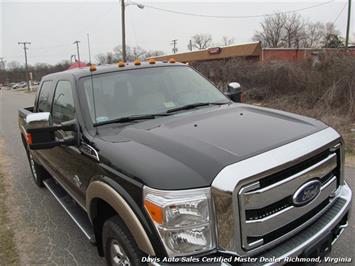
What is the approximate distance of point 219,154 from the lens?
217 cm

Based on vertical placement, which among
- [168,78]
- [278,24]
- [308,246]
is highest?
[278,24]

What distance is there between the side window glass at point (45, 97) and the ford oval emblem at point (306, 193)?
331cm

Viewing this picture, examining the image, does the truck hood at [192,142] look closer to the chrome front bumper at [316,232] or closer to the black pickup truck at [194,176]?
the black pickup truck at [194,176]

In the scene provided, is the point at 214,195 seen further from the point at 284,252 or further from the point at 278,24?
the point at 278,24

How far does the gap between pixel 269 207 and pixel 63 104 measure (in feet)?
8.51

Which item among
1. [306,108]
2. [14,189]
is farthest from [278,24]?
[14,189]

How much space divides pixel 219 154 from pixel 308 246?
87 centimetres

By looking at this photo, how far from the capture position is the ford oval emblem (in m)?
2.23

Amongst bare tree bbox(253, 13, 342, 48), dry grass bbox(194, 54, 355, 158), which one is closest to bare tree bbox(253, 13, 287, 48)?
bare tree bbox(253, 13, 342, 48)

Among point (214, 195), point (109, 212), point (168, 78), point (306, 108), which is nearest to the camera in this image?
point (214, 195)

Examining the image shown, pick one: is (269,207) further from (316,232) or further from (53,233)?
(53,233)

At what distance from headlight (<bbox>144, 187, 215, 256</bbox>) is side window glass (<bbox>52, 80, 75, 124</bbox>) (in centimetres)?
174

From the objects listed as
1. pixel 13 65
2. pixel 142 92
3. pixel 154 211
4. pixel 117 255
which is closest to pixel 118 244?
pixel 117 255

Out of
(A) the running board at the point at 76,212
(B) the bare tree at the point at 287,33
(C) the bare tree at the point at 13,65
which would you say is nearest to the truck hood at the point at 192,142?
(A) the running board at the point at 76,212
